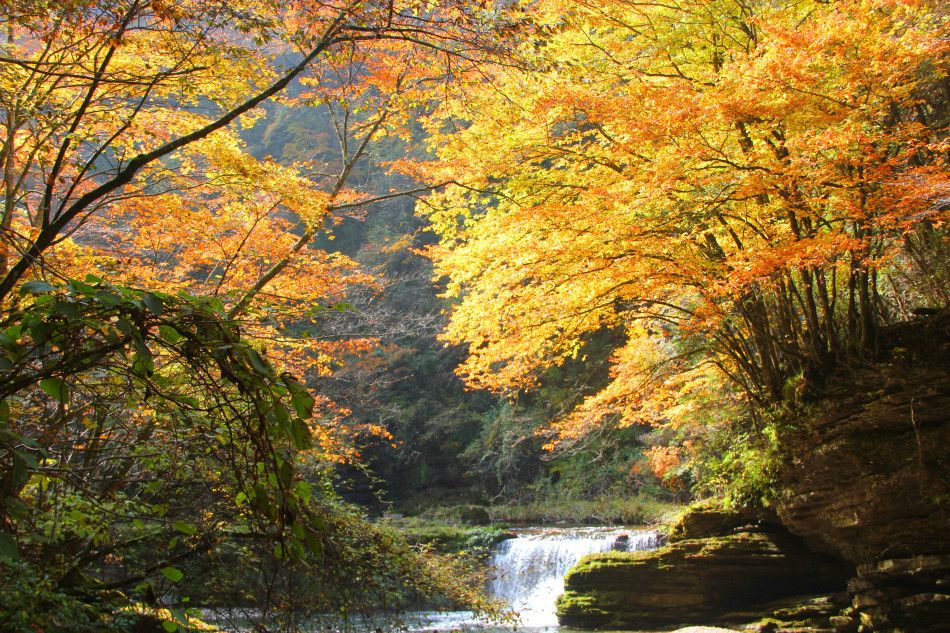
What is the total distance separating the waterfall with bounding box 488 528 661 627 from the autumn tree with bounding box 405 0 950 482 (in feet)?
12.9

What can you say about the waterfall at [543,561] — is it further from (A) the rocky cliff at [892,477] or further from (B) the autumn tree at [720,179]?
(A) the rocky cliff at [892,477]

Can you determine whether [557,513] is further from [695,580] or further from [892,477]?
[892,477]

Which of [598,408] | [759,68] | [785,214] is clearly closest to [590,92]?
[759,68]

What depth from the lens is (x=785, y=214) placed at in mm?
6711

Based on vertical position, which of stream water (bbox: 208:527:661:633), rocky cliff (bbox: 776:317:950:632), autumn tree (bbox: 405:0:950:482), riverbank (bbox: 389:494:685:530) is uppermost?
autumn tree (bbox: 405:0:950:482)

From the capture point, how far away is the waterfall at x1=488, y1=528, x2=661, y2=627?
10.4 meters

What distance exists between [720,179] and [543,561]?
8308 millimetres

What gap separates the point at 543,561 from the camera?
11289mm

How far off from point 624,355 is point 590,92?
5846mm

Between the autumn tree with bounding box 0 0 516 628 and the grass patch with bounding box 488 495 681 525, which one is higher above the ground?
the autumn tree with bounding box 0 0 516 628

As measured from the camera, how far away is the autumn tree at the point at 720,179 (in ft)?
15.9

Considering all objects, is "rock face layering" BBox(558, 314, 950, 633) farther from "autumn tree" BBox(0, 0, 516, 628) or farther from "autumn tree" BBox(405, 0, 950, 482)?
"autumn tree" BBox(0, 0, 516, 628)

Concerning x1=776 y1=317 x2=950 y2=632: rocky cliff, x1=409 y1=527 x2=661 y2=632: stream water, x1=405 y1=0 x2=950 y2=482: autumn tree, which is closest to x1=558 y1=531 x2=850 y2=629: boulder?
x1=409 y1=527 x2=661 y2=632: stream water

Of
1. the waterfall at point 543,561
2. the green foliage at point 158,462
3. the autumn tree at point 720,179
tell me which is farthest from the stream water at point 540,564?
the green foliage at point 158,462
